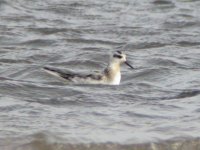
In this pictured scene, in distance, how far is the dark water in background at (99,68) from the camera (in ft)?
31.8

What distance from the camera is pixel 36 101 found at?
11.7m

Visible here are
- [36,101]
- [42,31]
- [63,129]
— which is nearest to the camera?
[63,129]

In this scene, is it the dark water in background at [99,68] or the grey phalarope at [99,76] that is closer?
the dark water in background at [99,68]

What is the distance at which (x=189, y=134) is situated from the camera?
32.3 feet

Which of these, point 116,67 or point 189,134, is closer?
point 189,134

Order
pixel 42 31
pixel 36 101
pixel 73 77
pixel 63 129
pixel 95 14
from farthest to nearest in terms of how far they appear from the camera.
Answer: pixel 95 14
pixel 42 31
pixel 73 77
pixel 36 101
pixel 63 129

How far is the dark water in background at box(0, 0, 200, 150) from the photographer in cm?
968

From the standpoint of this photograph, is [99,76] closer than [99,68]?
Yes

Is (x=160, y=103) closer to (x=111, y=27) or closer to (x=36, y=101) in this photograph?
(x=36, y=101)

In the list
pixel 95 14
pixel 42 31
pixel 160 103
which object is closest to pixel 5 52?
pixel 42 31

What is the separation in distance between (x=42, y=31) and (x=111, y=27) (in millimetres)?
1362

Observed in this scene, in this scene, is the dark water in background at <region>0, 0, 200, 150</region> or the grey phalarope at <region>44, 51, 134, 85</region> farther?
the grey phalarope at <region>44, 51, 134, 85</region>

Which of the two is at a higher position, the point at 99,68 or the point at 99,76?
the point at 99,76

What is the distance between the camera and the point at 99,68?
1581 cm
